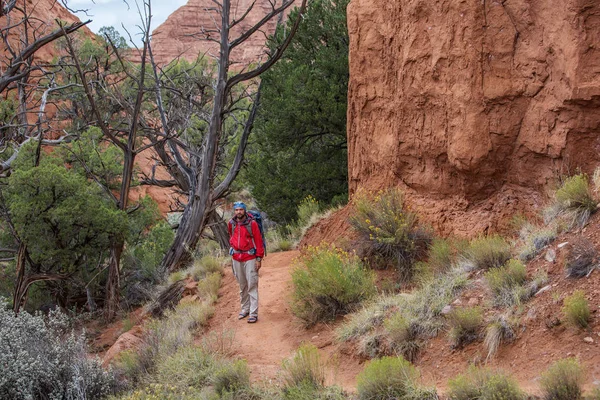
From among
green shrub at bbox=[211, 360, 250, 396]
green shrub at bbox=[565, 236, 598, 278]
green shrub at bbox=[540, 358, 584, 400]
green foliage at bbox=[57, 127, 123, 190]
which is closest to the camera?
green shrub at bbox=[540, 358, 584, 400]

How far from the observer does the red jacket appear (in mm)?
9547

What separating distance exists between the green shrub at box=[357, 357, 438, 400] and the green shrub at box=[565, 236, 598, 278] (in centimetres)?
195

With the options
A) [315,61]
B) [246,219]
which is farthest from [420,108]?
[315,61]

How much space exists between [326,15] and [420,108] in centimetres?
685

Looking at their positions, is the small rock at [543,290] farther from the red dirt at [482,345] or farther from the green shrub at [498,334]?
the green shrub at [498,334]

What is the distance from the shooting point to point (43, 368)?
7.88 meters

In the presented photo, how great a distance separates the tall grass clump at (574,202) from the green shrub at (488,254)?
2.22 ft

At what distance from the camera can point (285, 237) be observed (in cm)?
1545

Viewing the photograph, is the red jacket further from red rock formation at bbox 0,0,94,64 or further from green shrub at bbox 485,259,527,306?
red rock formation at bbox 0,0,94,64

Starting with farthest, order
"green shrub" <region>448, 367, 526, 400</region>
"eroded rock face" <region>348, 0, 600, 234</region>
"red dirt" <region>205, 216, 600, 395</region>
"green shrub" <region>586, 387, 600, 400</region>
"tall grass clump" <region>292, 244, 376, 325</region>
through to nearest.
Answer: "tall grass clump" <region>292, 244, 376, 325</region>
"eroded rock face" <region>348, 0, 600, 234</region>
"red dirt" <region>205, 216, 600, 395</region>
"green shrub" <region>448, 367, 526, 400</region>
"green shrub" <region>586, 387, 600, 400</region>

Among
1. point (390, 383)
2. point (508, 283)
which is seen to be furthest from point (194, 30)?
point (390, 383)

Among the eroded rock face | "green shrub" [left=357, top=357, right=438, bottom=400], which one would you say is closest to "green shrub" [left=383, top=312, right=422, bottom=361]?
"green shrub" [left=357, top=357, right=438, bottom=400]

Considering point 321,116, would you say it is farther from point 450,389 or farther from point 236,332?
point 450,389

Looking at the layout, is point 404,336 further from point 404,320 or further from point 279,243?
point 279,243
